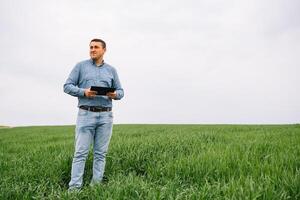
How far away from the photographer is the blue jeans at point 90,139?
5.62m

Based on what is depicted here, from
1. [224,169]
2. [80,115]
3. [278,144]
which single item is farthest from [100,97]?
[278,144]

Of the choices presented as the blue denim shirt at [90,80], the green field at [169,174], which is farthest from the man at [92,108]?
the green field at [169,174]

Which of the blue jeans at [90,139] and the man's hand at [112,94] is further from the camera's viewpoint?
the man's hand at [112,94]

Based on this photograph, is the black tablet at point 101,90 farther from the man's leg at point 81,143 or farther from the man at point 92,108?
the man's leg at point 81,143

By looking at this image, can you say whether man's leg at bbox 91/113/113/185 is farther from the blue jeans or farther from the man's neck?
the man's neck

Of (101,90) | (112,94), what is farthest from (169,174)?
(101,90)

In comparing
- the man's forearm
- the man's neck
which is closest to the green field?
the man's forearm

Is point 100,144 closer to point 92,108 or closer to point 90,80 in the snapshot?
point 92,108

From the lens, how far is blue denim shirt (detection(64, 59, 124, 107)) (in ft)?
19.1

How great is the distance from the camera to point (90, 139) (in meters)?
5.80

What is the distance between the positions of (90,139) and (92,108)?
562 mm

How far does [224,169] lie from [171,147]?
2.85 meters

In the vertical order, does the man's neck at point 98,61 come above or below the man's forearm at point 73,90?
above

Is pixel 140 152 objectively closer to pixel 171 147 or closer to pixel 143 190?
pixel 171 147
